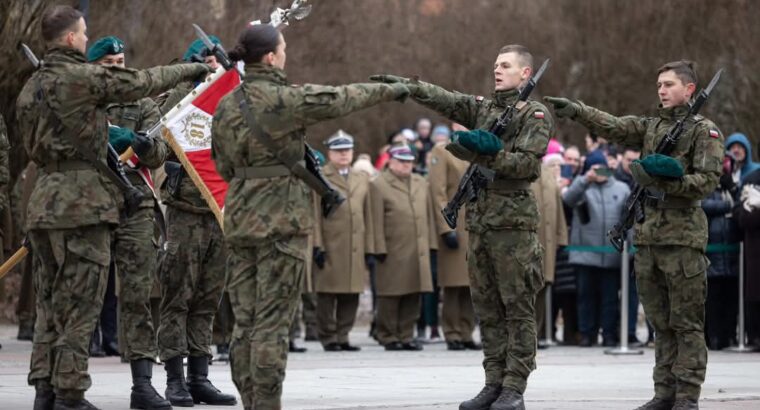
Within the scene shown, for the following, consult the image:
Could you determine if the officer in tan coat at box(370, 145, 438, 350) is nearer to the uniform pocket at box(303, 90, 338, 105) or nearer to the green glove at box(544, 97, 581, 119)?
the green glove at box(544, 97, 581, 119)

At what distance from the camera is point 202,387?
10.5 meters

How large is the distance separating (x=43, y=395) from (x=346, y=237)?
7958 mm

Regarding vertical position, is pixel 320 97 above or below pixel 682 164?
above

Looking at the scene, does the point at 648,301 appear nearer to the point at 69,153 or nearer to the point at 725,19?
the point at 69,153

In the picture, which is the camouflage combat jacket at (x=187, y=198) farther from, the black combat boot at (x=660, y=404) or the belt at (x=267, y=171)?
the black combat boot at (x=660, y=404)

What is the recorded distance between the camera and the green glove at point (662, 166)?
31.9 ft

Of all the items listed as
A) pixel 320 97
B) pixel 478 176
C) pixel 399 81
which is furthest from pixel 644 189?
pixel 320 97

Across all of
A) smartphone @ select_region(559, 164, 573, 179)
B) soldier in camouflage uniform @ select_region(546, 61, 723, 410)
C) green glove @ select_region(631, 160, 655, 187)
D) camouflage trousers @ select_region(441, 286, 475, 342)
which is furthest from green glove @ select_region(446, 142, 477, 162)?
smartphone @ select_region(559, 164, 573, 179)

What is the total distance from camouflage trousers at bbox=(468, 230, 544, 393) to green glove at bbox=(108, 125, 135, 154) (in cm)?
228

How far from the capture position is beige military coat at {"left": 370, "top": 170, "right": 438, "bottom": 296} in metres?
17.0

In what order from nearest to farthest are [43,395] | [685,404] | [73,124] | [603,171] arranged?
[73,124]
[43,395]
[685,404]
[603,171]

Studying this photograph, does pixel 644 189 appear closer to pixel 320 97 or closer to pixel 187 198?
pixel 320 97

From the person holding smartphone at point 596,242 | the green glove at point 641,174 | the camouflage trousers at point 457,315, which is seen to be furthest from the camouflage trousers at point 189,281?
the person holding smartphone at point 596,242

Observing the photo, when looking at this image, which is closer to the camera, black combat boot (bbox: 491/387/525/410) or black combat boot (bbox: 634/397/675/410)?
black combat boot (bbox: 491/387/525/410)
